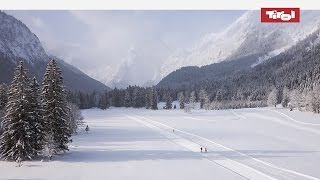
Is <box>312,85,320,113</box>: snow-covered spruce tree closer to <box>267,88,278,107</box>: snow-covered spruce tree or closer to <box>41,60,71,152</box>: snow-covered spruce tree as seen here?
<box>267,88,278,107</box>: snow-covered spruce tree

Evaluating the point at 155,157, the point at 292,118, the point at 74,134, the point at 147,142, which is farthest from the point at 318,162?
the point at 292,118

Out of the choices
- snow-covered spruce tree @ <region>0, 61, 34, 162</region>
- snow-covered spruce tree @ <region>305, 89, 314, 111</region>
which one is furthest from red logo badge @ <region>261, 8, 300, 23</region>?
snow-covered spruce tree @ <region>305, 89, 314, 111</region>

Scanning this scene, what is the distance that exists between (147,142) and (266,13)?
47.1 m

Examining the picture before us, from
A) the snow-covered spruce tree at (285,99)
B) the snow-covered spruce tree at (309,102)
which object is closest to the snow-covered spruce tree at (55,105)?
the snow-covered spruce tree at (309,102)

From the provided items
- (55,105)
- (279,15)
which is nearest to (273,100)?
(55,105)

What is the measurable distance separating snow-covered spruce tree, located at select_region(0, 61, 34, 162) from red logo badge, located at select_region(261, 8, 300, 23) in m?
31.5

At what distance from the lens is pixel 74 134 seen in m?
72.4

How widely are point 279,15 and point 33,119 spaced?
3253 centimetres

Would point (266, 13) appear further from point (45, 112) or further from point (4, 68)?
point (4, 68)

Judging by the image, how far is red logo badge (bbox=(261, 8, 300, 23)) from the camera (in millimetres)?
16625

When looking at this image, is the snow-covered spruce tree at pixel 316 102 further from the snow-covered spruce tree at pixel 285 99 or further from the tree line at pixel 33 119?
the tree line at pixel 33 119

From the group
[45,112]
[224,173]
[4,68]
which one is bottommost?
[224,173]

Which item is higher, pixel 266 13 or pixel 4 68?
pixel 4 68

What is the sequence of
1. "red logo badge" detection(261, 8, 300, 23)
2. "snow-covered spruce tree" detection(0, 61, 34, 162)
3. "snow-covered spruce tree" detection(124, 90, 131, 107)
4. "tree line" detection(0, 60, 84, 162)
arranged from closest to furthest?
1. "red logo badge" detection(261, 8, 300, 23)
2. "snow-covered spruce tree" detection(0, 61, 34, 162)
3. "tree line" detection(0, 60, 84, 162)
4. "snow-covered spruce tree" detection(124, 90, 131, 107)
